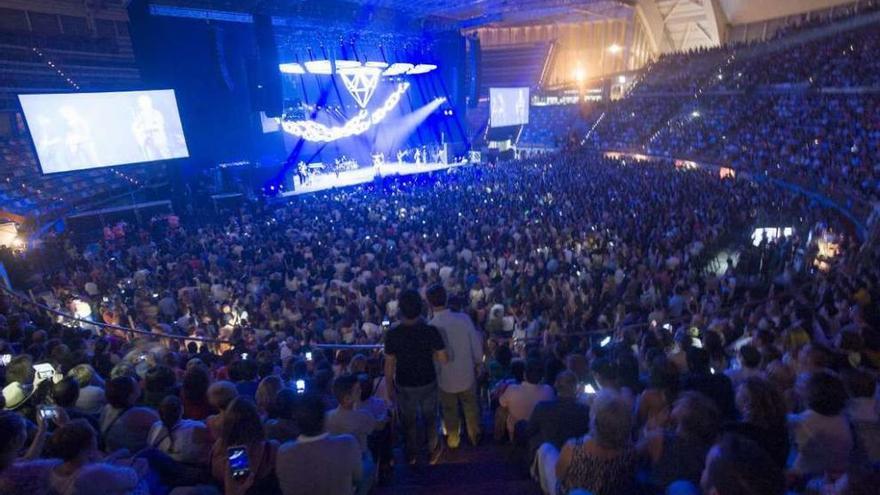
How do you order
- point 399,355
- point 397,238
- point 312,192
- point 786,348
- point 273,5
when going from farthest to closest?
point 312,192 → point 273,5 → point 397,238 → point 786,348 → point 399,355

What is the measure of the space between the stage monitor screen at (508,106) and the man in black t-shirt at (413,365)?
31244 millimetres

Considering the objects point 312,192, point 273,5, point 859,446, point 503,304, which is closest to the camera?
point 859,446

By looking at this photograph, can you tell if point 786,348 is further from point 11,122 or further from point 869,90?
point 11,122

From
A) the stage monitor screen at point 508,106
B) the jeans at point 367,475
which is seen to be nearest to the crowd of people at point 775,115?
the stage monitor screen at point 508,106

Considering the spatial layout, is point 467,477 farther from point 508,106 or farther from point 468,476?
point 508,106

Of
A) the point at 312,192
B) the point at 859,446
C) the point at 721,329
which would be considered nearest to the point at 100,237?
the point at 312,192

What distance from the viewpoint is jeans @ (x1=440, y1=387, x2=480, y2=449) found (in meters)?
3.74

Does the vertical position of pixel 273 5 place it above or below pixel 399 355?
above

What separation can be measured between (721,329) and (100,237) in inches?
655

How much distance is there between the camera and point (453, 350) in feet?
11.6

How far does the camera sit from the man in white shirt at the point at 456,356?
3520mm

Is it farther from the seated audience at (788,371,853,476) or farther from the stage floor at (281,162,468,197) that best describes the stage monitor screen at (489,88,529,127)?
the seated audience at (788,371,853,476)

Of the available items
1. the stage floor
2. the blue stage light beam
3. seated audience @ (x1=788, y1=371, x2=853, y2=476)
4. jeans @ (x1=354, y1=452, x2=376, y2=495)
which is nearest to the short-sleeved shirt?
jeans @ (x1=354, y1=452, x2=376, y2=495)

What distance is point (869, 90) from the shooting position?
54.6ft
